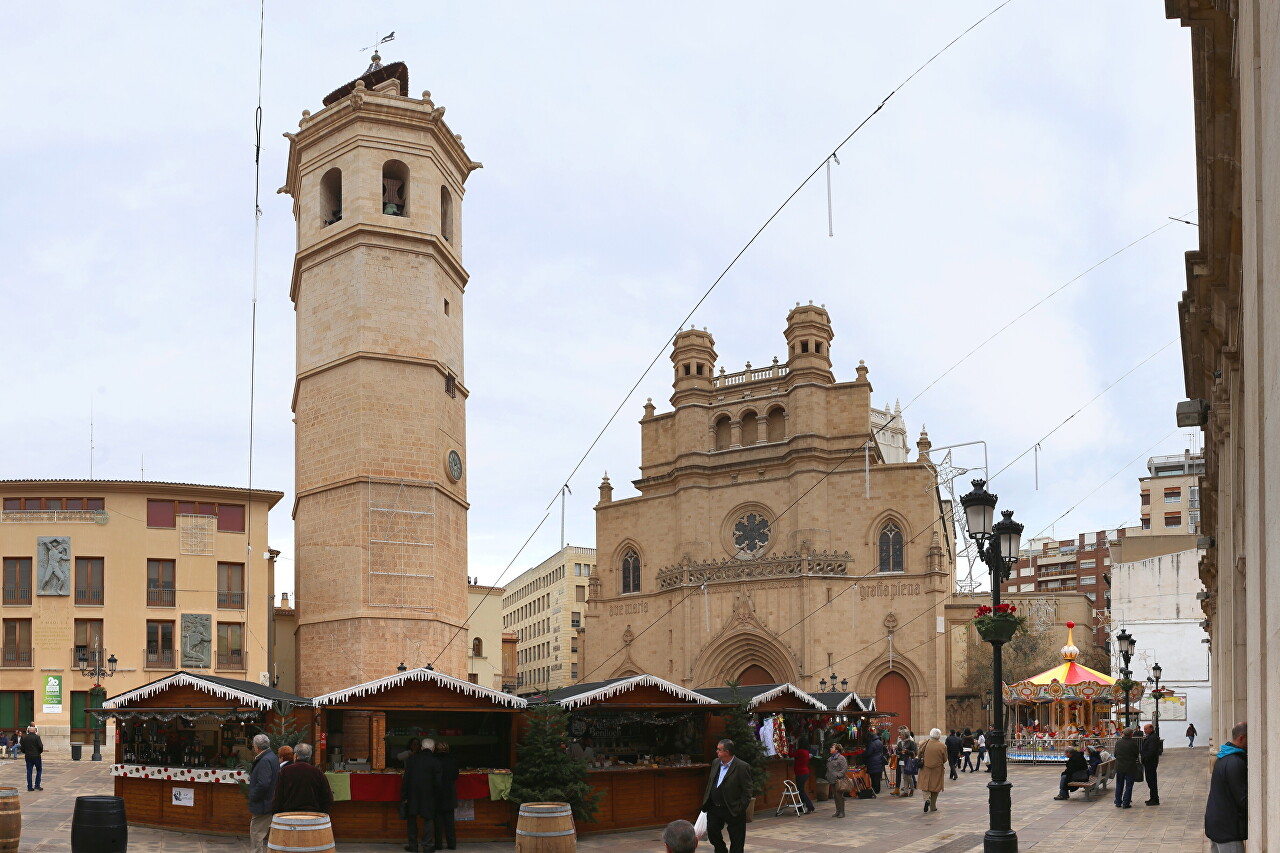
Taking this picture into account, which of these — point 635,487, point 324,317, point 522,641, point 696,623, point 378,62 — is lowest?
point 522,641

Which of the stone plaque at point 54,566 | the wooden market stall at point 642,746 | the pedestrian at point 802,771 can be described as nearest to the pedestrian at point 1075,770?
the pedestrian at point 802,771

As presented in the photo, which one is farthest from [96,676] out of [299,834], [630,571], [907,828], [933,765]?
[630,571]

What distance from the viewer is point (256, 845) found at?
534 inches

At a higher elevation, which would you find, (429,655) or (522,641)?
(429,655)

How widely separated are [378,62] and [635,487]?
26.5m

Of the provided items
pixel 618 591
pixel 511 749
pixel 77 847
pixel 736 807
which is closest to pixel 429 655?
pixel 511 749

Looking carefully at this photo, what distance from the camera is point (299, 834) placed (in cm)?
1062

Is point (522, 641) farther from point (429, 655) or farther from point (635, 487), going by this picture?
point (429, 655)

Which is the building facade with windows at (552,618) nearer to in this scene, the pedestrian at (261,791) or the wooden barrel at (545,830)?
the pedestrian at (261,791)

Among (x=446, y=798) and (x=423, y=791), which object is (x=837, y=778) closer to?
(x=446, y=798)

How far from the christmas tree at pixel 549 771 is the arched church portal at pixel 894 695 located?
33023 mm

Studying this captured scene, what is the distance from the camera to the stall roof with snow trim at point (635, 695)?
61.3 feet

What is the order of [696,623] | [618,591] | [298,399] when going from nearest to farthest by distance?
[298,399] → [696,623] → [618,591]

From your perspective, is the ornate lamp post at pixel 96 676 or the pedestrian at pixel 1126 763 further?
the ornate lamp post at pixel 96 676
